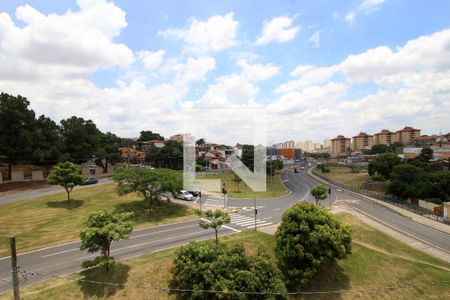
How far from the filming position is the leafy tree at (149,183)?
1271 inches

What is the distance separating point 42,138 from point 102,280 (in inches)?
1595

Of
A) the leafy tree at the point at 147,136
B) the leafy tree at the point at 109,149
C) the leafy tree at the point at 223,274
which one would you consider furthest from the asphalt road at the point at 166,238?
the leafy tree at the point at 147,136

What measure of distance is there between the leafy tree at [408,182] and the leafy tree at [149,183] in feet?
145

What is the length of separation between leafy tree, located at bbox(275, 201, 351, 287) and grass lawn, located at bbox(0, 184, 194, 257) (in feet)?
46.5

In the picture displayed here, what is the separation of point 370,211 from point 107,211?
36.4 metres

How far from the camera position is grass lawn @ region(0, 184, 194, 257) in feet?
83.3

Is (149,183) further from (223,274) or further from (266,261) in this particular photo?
(266,261)

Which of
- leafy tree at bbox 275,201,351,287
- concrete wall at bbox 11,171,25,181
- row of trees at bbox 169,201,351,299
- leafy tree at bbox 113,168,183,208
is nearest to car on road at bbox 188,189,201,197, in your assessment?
leafy tree at bbox 113,168,183,208

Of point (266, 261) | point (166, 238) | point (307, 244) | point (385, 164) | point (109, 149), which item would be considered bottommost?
point (166, 238)

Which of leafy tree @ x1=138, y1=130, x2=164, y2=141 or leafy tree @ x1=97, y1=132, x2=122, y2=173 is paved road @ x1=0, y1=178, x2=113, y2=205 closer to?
leafy tree @ x1=97, y1=132, x2=122, y2=173

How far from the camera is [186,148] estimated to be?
42438mm

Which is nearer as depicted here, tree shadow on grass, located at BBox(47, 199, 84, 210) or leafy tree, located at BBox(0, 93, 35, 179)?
tree shadow on grass, located at BBox(47, 199, 84, 210)

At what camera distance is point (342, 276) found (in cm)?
2109

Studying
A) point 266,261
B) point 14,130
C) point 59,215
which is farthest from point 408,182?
point 14,130
